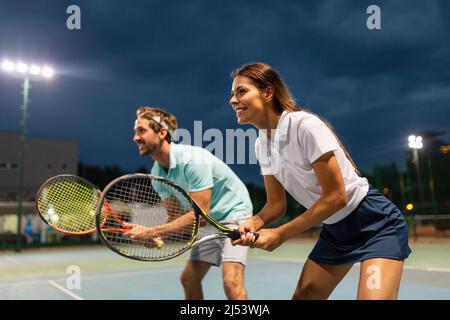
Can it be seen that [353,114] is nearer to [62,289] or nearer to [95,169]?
[95,169]

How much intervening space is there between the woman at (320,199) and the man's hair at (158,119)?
87 centimetres

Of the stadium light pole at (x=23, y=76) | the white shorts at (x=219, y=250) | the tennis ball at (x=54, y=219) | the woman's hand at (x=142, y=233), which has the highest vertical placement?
the stadium light pole at (x=23, y=76)

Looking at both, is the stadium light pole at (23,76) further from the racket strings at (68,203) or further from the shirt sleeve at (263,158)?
the shirt sleeve at (263,158)

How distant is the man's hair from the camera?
2.71 m

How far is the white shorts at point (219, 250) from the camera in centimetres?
275

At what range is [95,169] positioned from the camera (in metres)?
37.6

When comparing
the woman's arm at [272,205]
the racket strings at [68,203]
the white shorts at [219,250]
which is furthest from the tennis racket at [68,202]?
the woman's arm at [272,205]

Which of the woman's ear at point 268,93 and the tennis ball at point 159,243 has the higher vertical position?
the woman's ear at point 268,93

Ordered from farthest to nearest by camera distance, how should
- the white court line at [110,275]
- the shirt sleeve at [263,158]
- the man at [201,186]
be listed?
the white court line at [110,275]
the man at [201,186]
the shirt sleeve at [263,158]

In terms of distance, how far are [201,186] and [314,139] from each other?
111 centimetres

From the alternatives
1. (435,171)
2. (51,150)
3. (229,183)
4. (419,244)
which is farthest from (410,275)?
(51,150)

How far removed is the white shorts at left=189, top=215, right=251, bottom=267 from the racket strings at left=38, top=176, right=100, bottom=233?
734 millimetres

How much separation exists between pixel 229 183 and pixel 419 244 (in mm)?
10435

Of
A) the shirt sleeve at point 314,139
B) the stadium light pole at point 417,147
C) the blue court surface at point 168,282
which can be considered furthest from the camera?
the stadium light pole at point 417,147
